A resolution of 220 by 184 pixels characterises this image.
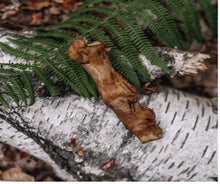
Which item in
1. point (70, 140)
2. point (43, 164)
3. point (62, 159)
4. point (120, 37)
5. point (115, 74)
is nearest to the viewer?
point (115, 74)

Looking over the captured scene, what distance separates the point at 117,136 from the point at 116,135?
0.02 m

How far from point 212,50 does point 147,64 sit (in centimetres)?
150

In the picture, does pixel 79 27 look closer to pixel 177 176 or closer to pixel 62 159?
pixel 62 159

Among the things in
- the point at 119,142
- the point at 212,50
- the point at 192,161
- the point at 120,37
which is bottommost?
the point at 192,161

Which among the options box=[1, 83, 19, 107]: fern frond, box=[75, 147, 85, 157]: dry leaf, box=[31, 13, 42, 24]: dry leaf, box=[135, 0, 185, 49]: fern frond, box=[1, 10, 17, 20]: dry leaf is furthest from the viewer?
box=[31, 13, 42, 24]: dry leaf

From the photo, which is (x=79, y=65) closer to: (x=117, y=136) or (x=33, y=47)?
(x=33, y=47)

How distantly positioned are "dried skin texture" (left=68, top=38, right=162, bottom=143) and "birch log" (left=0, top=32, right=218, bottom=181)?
0.49 ft

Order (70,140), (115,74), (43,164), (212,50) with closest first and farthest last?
(115,74)
(70,140)
(212,50)
(43,164)

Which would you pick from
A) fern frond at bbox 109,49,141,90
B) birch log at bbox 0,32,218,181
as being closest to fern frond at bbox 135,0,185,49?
fern frond at bbox 109,49,141,90

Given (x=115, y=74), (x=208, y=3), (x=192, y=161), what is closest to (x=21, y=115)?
(x=115, y=74)

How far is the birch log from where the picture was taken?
2.01m

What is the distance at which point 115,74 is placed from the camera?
175cm

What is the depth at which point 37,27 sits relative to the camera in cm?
284

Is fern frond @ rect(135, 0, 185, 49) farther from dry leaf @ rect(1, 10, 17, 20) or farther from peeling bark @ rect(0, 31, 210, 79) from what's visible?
dry leaf @ rect(1, 10, 17, 20)
